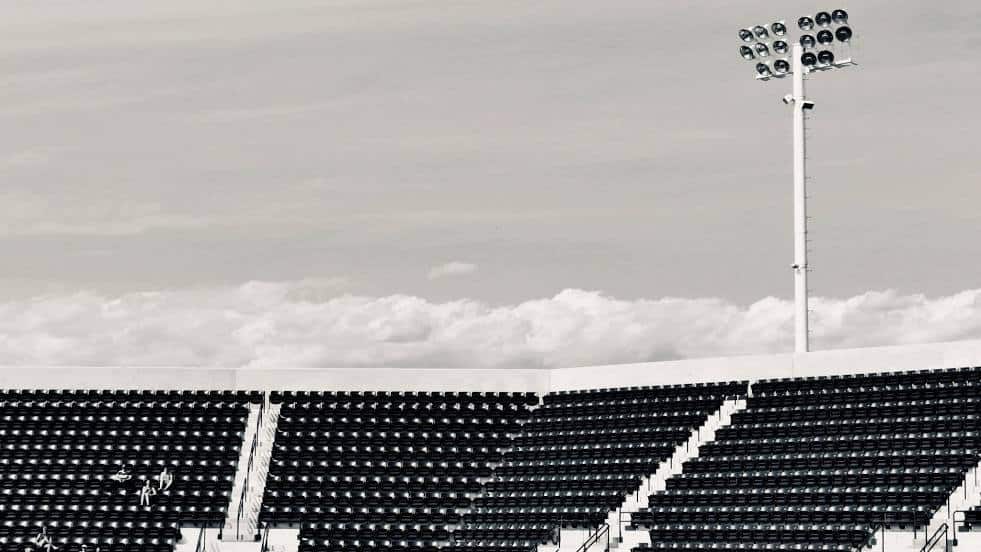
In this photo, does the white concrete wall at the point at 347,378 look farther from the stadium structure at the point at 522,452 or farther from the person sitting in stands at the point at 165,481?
the person sitting in stands at the point at 165,481

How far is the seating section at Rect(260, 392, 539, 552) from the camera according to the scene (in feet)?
163

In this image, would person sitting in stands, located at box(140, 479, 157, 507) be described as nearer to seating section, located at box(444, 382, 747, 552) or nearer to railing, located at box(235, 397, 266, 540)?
railing, located at box(235, 397, 266, 540)

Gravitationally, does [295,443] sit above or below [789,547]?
above

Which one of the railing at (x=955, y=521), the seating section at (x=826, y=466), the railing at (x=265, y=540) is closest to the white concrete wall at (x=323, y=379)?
the railing at (x=265, y=540)

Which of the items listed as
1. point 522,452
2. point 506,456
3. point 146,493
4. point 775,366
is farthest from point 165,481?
point 775,366

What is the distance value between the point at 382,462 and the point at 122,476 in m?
8.06

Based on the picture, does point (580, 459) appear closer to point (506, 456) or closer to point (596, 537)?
point (506, 456)

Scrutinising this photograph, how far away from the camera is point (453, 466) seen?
2056 inches

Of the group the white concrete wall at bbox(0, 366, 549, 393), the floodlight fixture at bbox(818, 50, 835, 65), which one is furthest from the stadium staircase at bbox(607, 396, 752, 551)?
the floodlight fixture at bbox(818, 50, 835, 65)

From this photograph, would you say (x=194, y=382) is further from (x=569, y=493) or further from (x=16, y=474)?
(x=569, y=493)

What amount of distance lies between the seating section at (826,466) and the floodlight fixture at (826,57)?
32.2 feet

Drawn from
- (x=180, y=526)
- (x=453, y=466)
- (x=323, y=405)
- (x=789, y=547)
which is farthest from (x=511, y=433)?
(x=789, y=547)

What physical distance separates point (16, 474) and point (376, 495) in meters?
11.8

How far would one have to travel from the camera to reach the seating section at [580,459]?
47.8 meters
